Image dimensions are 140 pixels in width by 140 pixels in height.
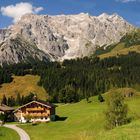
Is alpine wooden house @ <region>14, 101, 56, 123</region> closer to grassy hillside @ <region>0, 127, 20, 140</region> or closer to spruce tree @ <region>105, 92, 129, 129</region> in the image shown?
grassy hillside @ <region>0, 127, 20, 140</region>

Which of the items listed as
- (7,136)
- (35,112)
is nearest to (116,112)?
(7,136)

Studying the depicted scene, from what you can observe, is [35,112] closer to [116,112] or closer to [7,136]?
[7,136]

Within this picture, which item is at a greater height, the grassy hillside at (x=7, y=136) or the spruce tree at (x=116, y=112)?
the spruce tree at (x=116, y=112)

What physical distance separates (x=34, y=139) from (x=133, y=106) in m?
50.5

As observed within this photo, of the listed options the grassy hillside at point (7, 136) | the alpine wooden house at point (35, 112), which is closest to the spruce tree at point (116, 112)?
the grassy hillside at point (7, 136)

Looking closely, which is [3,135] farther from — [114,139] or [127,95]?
[127,95]

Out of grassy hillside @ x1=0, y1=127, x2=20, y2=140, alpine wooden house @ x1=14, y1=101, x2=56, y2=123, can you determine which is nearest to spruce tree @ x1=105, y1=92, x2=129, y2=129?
grassy hillside @ x1=0, y1=127, x2=20, y2=140

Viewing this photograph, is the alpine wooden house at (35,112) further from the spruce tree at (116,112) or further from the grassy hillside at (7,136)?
the spruce tree at (116,112)

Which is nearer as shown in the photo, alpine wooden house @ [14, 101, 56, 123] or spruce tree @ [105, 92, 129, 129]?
spruce tree @ [105, 92, 129, 129]

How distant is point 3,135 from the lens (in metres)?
92.2

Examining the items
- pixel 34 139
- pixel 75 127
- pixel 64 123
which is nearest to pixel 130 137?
pixel 34 139

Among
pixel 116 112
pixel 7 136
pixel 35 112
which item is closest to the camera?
pixel 116 112

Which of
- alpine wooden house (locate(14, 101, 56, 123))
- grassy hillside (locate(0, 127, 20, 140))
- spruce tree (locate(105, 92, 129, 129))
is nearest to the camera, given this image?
spruce tree (locate(105, 92, 129, 129))

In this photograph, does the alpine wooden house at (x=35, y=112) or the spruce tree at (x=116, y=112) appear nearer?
the spruce tree at (x=116, y=112)
